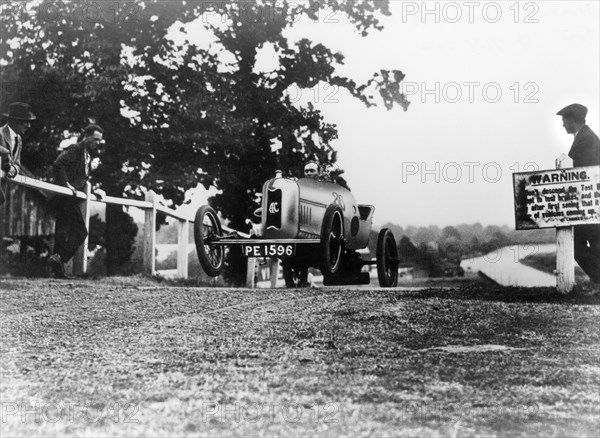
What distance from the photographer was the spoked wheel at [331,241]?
19.4ft

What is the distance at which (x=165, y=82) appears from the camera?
6945mm

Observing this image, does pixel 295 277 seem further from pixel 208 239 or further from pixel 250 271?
pixel 250 271

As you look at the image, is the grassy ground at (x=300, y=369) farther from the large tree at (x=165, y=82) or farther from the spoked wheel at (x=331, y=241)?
the large tree at (x=165, y=82)

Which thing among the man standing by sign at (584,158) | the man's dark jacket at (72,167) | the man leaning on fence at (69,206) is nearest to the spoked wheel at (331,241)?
the man standing by sign at (584,158)

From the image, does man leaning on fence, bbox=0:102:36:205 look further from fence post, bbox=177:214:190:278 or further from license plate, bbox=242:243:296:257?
fence post, bbox=177:214:190:278

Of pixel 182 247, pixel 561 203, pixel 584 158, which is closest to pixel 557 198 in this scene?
pixel 561 203

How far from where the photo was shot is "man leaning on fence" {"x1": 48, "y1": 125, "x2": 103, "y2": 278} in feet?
23.2

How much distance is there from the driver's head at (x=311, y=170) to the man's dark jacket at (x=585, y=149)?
2.43 m

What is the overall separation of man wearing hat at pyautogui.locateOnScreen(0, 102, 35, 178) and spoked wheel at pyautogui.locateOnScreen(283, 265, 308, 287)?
306 centimetres

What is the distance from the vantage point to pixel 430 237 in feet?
22.0

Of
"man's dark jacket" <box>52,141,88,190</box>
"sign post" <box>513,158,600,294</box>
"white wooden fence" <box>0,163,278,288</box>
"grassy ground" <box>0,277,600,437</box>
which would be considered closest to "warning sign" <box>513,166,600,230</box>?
"sign post" <box>513,158,600,294</box>

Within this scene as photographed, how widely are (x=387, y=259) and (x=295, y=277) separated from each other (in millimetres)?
1284

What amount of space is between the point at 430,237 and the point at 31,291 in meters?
3.64

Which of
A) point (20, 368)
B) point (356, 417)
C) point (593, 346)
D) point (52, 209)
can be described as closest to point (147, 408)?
point (356, 417)
